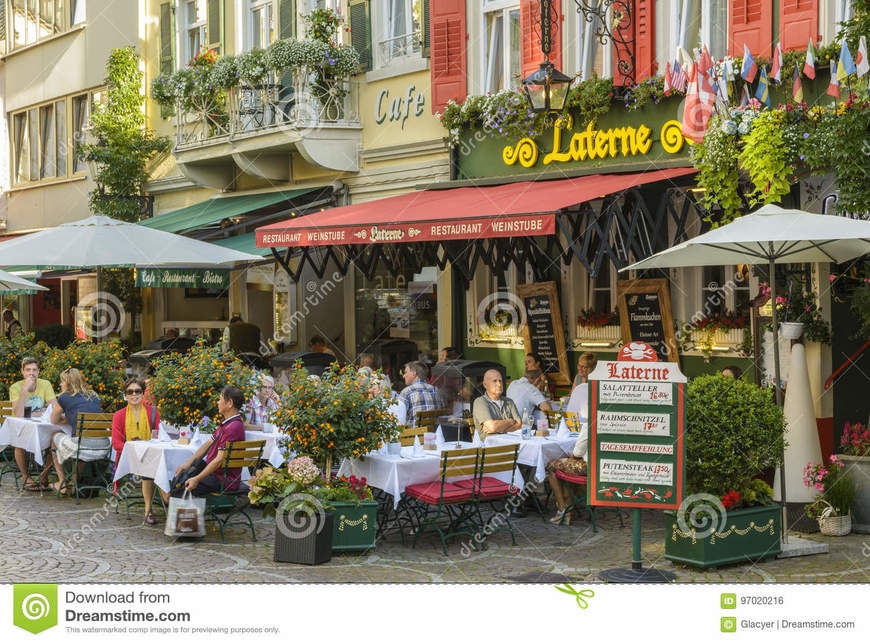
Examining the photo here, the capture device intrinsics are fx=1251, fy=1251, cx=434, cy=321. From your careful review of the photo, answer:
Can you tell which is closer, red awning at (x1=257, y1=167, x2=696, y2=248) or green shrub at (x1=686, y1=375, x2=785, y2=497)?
green shrub at (x1=686, y1=375, x2=785, y2=497)

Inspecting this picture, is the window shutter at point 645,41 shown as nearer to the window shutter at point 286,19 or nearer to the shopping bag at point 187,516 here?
the window shutter at point 286,19

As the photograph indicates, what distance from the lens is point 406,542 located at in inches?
400

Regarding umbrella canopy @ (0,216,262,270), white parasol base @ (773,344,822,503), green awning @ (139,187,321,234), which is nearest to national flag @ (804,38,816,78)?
white parasol base @ (773,344,822,503)

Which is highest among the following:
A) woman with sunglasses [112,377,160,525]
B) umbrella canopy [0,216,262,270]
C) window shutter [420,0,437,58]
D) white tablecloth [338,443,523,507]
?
window shutter [420,0,437,58]

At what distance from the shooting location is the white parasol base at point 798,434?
33.7 ft

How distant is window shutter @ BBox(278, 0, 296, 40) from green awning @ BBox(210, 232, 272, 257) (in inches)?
128

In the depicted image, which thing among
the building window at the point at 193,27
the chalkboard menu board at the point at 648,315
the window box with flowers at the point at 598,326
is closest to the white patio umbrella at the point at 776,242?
the chalkboard menu board at the point at 648,315

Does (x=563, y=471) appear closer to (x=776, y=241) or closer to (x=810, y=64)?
(x=776, y=241)

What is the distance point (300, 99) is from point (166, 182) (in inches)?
240

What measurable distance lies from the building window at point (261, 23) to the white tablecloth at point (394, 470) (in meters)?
11.2

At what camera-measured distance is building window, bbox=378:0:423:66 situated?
57.2ft

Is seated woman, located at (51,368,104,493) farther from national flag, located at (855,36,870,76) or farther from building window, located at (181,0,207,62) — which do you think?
building window, located at (181,0,207,62)

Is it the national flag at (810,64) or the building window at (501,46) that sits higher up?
the building window at (501,46)

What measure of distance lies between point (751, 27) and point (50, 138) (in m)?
18.0
